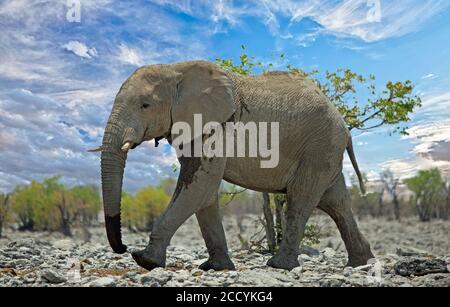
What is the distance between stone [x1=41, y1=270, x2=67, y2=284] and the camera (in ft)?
24.6

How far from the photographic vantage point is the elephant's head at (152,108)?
8.20 metres

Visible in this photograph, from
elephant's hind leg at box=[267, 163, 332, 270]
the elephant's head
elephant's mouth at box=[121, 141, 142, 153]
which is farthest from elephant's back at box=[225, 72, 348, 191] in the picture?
elephant's mouth at box=[121, 141, 142, 153]

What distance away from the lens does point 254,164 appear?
928 cm

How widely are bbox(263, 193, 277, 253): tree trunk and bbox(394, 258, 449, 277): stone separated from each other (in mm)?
6095

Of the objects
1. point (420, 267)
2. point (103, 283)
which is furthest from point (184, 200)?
point (420, 267)

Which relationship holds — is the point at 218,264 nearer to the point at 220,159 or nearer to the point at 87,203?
the point at 220,159

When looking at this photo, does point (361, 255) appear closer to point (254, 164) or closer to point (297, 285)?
point (254, 164)

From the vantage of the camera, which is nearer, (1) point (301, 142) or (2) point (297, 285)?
(2) point (297, 285)

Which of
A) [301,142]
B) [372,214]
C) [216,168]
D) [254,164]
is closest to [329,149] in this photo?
[301,142]

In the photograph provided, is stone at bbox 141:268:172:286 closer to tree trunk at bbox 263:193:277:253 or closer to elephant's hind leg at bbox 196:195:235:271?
elephant's hind leg at bbox 196:195:235:271

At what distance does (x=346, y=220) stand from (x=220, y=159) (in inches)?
119

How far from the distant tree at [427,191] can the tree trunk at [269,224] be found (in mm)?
45497

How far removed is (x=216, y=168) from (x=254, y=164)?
2.51 ft
